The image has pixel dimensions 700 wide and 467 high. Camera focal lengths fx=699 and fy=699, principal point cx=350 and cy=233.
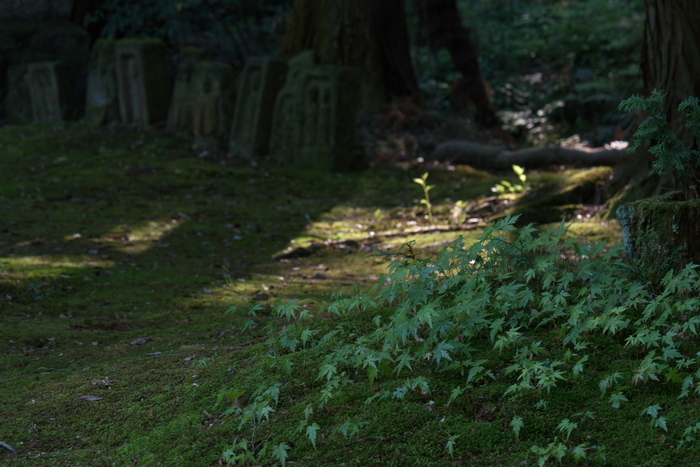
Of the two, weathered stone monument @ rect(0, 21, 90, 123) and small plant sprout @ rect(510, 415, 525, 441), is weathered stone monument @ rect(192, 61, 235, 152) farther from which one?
small plant sprout @ rect(510, 415, 525, 441)

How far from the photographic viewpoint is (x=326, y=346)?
11.5 ft

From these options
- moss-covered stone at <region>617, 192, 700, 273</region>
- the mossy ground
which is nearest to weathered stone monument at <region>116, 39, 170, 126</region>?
the mossy ground

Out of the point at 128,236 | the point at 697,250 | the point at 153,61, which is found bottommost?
the point at 128,236

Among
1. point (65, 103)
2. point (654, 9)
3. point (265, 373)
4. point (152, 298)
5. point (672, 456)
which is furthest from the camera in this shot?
point (65, 103)

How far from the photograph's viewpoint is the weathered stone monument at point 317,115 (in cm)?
1076

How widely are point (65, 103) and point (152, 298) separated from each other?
33.0 ft

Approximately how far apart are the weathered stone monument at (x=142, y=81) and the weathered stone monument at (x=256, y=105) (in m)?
2.16

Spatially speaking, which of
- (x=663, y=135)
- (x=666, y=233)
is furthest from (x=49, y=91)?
(x=666, y=233)

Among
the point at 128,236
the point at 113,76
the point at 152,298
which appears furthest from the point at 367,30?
the point at 152,298

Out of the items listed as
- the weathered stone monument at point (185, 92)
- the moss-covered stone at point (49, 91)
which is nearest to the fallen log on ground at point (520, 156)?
the weathered stone monument at point (185, 92)

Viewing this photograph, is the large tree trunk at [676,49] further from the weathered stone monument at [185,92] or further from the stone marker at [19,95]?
the stone marker at [19,95]

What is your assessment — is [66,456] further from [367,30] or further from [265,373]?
[367,30]

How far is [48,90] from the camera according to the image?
46.3 ft

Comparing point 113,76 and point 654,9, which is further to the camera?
point 113,76
